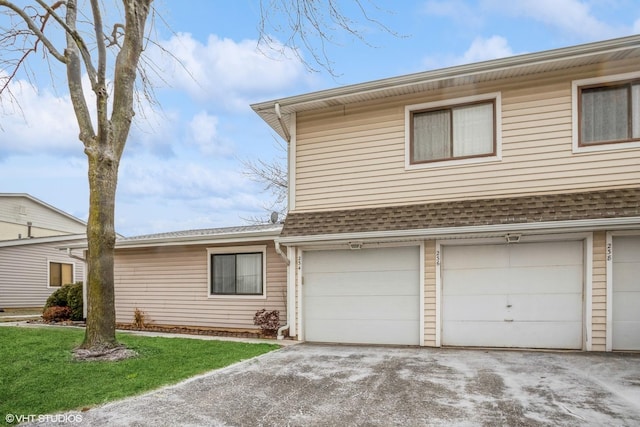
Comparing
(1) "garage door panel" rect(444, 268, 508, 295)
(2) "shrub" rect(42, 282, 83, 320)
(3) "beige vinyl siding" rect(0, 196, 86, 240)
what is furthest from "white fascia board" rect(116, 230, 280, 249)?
(3) "beige vinyl siding" rect(0, 196, 86, 240)

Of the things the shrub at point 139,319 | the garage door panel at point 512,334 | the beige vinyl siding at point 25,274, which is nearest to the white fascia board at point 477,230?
the garage door panel at point 512,334

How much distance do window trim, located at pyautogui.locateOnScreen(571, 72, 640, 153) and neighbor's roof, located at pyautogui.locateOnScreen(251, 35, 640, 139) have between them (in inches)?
12.7

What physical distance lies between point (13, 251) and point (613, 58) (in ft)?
73.8

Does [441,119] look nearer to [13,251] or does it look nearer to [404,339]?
[404,339]

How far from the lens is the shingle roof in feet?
22.0

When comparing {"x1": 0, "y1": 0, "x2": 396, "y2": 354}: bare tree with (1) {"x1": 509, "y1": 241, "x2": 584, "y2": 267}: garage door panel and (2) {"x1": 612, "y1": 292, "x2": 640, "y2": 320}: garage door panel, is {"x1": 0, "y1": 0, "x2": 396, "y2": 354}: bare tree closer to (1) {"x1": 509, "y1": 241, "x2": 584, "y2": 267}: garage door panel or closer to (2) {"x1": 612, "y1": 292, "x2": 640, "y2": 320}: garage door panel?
(1) {"x1": 509, "y1": 241, "x2": 584, "y2": 267}: garage door panel

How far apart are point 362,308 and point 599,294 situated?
4.27m

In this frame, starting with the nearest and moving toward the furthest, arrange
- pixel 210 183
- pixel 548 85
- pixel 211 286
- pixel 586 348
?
pixel 586 348 → pixel 548 85 → pixel 211 286 → pixel 210 183

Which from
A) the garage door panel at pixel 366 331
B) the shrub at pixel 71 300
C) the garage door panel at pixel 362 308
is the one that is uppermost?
the garage door panel at pixel 362 308

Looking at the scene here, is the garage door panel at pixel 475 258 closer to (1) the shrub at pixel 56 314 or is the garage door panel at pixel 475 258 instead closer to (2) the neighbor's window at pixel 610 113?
(2) the neighbor's window at pixel 610 113

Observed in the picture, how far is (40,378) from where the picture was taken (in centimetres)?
539

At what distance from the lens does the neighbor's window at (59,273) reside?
19641 millimetres

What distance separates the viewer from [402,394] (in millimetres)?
4789

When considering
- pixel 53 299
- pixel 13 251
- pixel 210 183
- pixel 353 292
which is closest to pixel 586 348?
pixel 353 292
